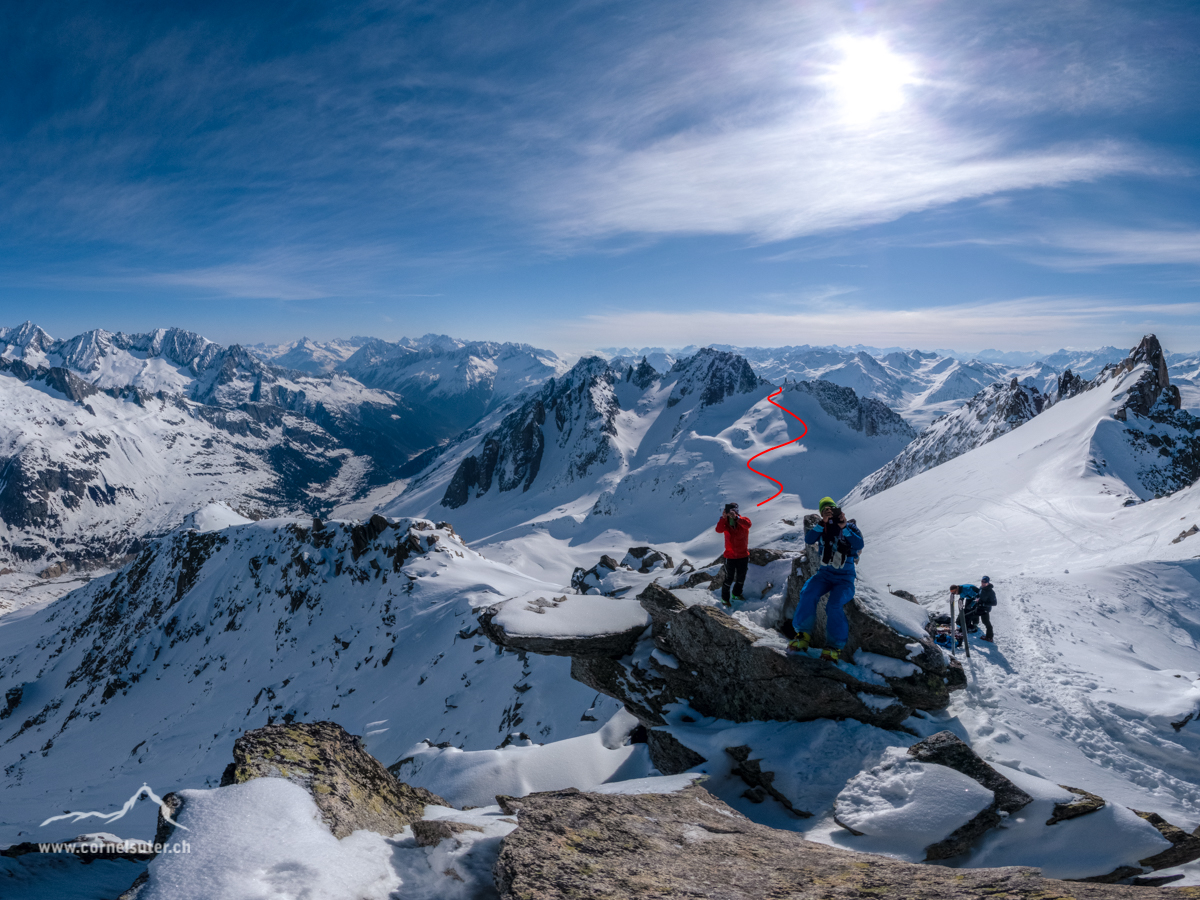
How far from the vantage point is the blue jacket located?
10.7m

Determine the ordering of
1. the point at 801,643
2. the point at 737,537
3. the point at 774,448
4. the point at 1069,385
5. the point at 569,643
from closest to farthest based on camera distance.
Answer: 1. the point at 801,643
2. the point at 569,643
3. the point at 737,537
4. the point at 1069,385
5. the point at 774,448

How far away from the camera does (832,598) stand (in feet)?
36.0

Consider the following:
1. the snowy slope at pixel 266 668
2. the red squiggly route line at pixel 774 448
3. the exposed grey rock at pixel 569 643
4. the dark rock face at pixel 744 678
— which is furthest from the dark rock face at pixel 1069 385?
the exposed grey rock at pixel 569 643

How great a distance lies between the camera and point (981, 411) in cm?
10081

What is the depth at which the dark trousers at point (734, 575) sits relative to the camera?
48.1 ft

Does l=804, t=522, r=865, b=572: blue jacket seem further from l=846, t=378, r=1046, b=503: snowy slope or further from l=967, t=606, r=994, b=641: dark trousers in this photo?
l=846, t=378, r=1046, b=503: snowy slope

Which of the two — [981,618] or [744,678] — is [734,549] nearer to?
[744,678]

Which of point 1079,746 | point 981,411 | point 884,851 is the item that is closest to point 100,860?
point 884,851

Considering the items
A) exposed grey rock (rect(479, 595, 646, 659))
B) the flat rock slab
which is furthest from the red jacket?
the flat rock slab

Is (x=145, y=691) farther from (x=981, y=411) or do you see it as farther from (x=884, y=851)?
(x=981, y=411)

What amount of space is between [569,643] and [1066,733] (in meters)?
11.8

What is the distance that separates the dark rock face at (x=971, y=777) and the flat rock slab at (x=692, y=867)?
4.63ft

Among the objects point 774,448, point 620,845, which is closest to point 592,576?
point 620,845

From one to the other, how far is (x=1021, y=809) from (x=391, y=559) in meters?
52.5
